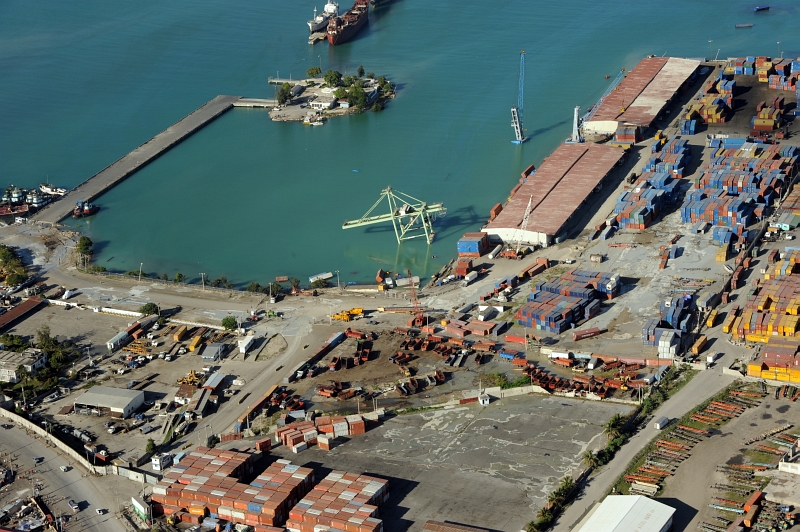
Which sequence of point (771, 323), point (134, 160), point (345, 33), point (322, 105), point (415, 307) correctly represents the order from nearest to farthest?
1. point (771, 323)
2. point (415, 307)
3. point (134, 160)
4. point (322, 105)
5. point (345, 33)

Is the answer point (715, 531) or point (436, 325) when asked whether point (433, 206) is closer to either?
point (436, 325)

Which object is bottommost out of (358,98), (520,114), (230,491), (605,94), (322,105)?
(230,491)

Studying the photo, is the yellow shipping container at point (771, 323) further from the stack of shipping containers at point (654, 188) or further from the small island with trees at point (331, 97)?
the small island with trees at point (331, 97)

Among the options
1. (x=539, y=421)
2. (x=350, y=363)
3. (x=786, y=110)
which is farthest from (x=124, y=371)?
(x=786, y=110)

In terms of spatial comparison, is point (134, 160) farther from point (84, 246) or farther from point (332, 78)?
point (332, 78)

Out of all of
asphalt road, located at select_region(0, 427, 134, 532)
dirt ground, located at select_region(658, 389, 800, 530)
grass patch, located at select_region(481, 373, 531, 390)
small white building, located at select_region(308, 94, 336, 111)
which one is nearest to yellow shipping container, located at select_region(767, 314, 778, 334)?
dirt ground, located at select_region(658, 389, 800, 530)

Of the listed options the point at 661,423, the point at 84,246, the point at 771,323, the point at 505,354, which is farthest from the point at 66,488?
the point at 771,323

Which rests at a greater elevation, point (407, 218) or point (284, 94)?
point (284, 94)
